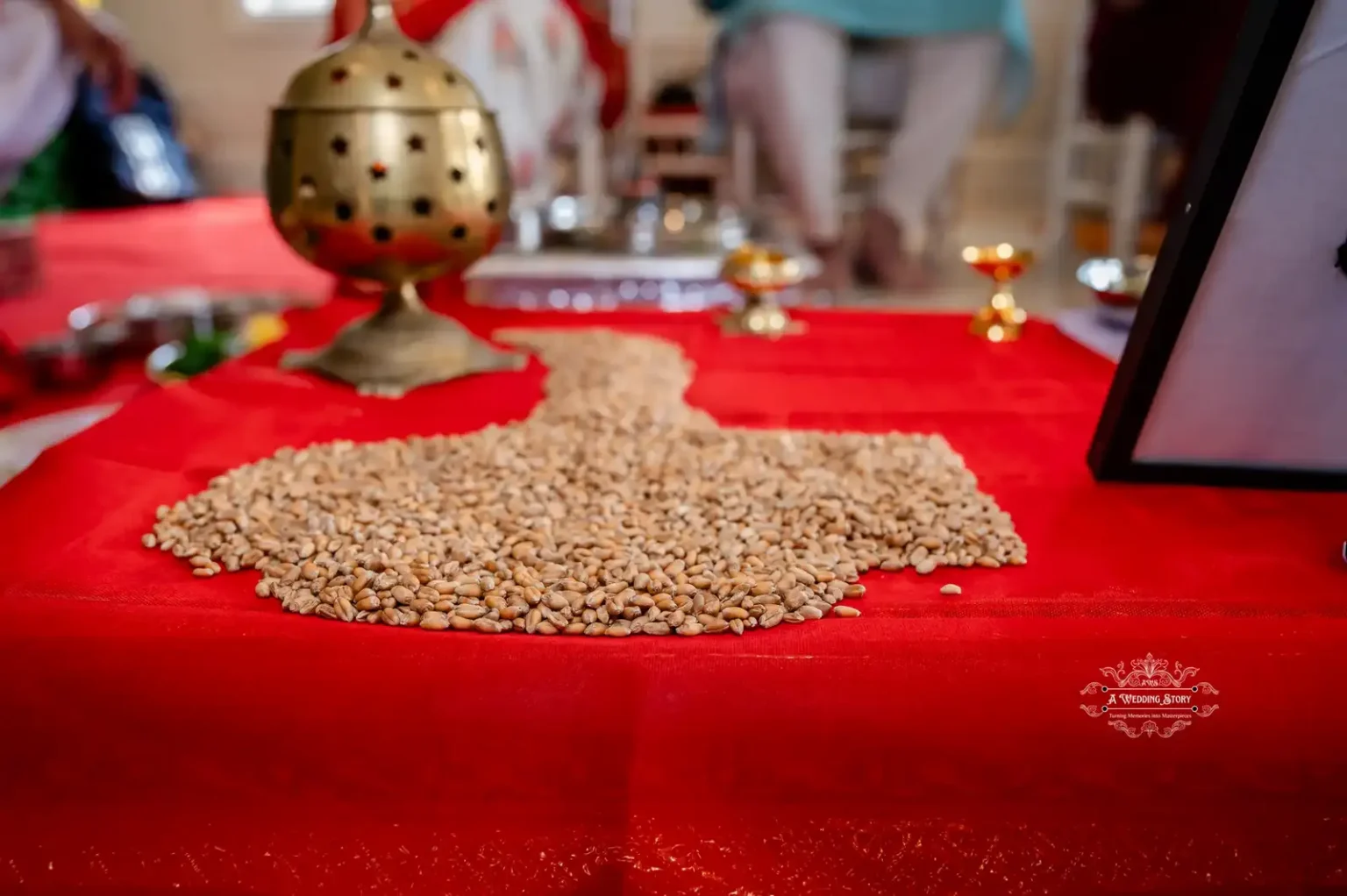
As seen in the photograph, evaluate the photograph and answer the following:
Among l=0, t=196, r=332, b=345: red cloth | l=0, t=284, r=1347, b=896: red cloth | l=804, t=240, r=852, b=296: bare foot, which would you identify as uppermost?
l=0, t=284, r=1347, b=896: red cloth

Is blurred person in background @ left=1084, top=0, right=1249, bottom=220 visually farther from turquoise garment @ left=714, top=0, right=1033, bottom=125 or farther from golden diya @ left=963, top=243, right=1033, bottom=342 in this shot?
golden diya @ left=963, top=243, right=1033, bottom=342

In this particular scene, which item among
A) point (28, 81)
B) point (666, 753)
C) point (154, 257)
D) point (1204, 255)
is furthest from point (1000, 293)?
point (28, 81)

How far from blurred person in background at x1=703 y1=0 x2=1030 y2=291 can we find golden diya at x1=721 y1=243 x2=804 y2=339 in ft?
4.52

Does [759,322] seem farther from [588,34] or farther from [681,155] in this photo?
[681,155]

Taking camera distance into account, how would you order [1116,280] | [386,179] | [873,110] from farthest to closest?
[873,110]
[1116,280]
[386,179]

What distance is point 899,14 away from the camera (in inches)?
92.3

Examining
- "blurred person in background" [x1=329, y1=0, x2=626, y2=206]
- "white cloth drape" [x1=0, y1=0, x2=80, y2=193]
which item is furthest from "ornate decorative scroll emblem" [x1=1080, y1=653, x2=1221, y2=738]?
"white cloth drape" [x1=0, y1=0, x2=80, y2=193]

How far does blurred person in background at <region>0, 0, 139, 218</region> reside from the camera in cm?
206

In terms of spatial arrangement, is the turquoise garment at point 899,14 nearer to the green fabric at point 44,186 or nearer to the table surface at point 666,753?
the green fabric at point 44,186

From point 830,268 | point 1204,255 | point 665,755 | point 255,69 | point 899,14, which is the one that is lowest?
point 830,268

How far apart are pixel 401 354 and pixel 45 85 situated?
1.95 meters

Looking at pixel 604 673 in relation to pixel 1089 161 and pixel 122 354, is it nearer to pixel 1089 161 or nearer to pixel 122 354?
pixel 122 354

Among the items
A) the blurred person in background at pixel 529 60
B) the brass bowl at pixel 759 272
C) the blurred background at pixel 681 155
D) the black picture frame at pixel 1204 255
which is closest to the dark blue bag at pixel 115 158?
the blurred background at pixel 681 155

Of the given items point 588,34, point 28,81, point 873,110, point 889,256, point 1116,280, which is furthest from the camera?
point 889,256
